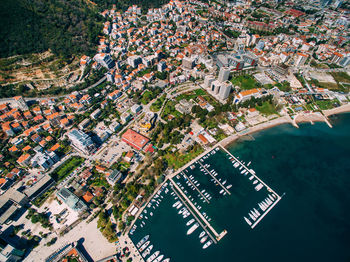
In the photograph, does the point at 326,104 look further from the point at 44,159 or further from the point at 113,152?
the point at 44,159

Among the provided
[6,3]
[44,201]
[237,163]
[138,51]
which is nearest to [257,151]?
[237,163]

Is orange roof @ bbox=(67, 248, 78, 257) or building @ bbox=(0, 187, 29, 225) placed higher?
building @ bbox=(0, 187, 29, 225)

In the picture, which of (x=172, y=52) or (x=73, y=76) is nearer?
(x=73, y=76)

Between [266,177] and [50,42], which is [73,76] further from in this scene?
[266,177]

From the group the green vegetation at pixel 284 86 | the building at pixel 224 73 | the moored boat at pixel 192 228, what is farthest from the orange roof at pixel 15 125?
the green vegetation at pixel 284 86

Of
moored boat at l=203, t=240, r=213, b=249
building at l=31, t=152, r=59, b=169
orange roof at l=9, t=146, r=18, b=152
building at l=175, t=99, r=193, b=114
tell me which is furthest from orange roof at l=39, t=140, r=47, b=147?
moored boat at l=203, t=240, r=213, b=249

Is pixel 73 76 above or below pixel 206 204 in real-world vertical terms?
above

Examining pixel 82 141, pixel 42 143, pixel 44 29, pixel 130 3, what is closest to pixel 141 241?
pixel 82 141

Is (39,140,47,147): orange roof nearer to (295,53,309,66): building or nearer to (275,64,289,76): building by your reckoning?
(275,64,289,76): building
